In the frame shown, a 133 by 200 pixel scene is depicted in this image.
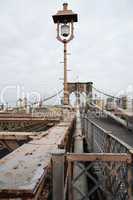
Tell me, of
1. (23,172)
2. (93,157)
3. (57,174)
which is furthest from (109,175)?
(23,172)

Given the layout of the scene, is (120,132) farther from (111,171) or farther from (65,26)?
(65,26)

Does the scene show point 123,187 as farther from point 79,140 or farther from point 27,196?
point 79,140

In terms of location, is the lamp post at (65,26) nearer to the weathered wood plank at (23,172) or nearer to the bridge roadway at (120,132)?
the bridge roadway at (120,132)

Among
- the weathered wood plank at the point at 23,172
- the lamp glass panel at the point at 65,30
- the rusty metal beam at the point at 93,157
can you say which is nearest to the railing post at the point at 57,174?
the weathered wood plank at the point at 23,172

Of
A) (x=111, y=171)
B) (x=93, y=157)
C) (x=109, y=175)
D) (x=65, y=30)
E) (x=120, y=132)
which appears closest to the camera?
(x=93, y=157)

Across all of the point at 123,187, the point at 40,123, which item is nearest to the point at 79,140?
the point at 123,187

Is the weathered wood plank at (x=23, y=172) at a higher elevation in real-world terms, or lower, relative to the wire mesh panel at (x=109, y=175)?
higher

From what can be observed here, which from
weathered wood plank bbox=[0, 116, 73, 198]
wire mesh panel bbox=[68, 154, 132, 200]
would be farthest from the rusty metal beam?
weathered wood plank bbox=[0, 116, 73, 198]

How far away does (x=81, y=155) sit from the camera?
9.05 ft

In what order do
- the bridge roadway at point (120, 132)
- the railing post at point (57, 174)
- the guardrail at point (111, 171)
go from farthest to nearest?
the bridge roadway at point (120, 132) < the guardrail at point (111, 171) < the railing post at point (57, 174)

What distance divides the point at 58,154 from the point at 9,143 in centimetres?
411

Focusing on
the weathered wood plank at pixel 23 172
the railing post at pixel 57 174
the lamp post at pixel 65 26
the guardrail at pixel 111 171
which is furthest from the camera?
the lamp post at pixel 65 26

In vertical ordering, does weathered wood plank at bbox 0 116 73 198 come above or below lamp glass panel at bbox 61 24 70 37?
below

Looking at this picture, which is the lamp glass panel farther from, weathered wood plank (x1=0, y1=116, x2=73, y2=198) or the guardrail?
weathered wood plank (x1=0, y1=116, x2=73, y2=198)
